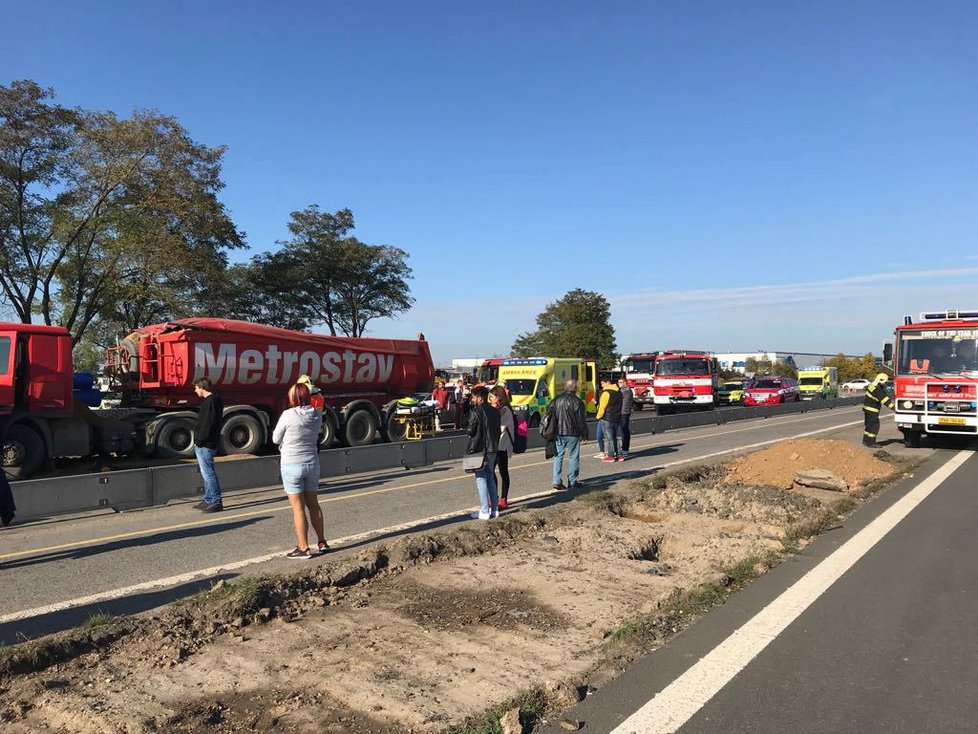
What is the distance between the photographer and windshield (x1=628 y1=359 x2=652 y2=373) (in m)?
36.8

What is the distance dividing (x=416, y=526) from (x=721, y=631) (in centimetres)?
444

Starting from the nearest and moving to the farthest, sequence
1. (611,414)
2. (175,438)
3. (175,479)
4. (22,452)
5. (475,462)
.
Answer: (475,462), (175,479), (22,452), (611,414), (175,438)

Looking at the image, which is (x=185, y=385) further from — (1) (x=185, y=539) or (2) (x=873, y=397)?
(2) (x=873, y=397)

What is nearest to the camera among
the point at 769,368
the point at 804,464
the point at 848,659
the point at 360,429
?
the point at 848,659

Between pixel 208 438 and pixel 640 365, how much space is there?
29.6 m

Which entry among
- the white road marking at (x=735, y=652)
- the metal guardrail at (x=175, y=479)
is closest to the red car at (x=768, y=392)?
the metal guardrail at (x=175, y=479)

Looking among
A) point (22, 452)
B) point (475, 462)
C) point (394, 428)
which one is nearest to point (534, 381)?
point (394, 428)

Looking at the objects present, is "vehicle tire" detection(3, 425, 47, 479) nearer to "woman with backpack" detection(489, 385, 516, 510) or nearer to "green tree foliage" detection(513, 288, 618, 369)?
"woman with backpack" detection(489, 385, 516, 510)

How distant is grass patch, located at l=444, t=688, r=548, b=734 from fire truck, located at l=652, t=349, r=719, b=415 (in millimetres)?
29172

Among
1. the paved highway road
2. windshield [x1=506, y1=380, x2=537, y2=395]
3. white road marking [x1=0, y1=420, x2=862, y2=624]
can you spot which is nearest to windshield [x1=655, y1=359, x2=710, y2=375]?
windshield [x1=506, y1=380, x2=537, y2=395]

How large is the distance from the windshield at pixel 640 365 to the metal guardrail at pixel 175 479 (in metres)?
22.2

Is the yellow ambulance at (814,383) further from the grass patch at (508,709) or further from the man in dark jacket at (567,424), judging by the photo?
the grass patch at (508,709)

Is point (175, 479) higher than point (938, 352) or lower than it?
lower

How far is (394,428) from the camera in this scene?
66.0 feet
